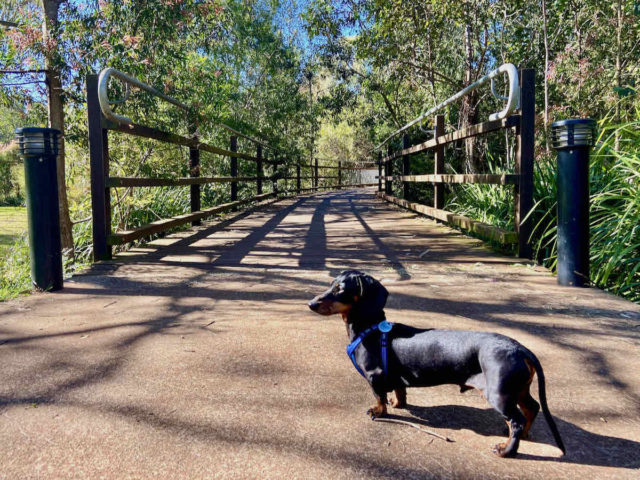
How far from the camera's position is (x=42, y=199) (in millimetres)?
2949

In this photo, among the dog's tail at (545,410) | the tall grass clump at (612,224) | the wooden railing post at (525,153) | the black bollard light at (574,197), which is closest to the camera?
the dog's tail at (545,410)

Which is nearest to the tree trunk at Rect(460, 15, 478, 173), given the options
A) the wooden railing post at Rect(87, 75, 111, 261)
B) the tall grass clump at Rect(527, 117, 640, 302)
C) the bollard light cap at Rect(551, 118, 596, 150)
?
the tall grass clump at Rect(527, 117, 640, 302)

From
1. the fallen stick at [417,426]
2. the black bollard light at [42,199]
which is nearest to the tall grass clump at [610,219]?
the fallen stick at [417,426]

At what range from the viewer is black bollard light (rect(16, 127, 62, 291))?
2.95 m

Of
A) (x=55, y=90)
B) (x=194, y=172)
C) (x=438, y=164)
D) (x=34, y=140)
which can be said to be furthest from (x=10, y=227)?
(x=34, y=140)

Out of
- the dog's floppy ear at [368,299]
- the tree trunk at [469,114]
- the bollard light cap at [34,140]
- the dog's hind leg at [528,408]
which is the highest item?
the tree trunk at [469,114]

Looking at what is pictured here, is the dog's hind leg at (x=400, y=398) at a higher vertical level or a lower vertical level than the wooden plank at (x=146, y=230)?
lower

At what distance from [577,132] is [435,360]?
208 centimetres

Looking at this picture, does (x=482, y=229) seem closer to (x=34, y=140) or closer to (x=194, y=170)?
(x=34, y=140)

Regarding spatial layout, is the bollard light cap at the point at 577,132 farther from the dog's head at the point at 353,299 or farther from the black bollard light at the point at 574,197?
the dog's head at the point at 353,299

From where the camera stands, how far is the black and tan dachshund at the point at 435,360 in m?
1.33

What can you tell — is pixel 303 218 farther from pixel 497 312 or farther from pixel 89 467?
pixel 89 467

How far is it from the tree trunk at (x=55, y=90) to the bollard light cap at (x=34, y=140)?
317 cm

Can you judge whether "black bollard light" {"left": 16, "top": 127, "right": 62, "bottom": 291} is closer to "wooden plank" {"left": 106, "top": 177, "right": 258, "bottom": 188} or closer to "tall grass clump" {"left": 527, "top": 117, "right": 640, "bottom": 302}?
"wooden plank" {"left": 106, "top": 177, "right": 258, "bottom": 188}
